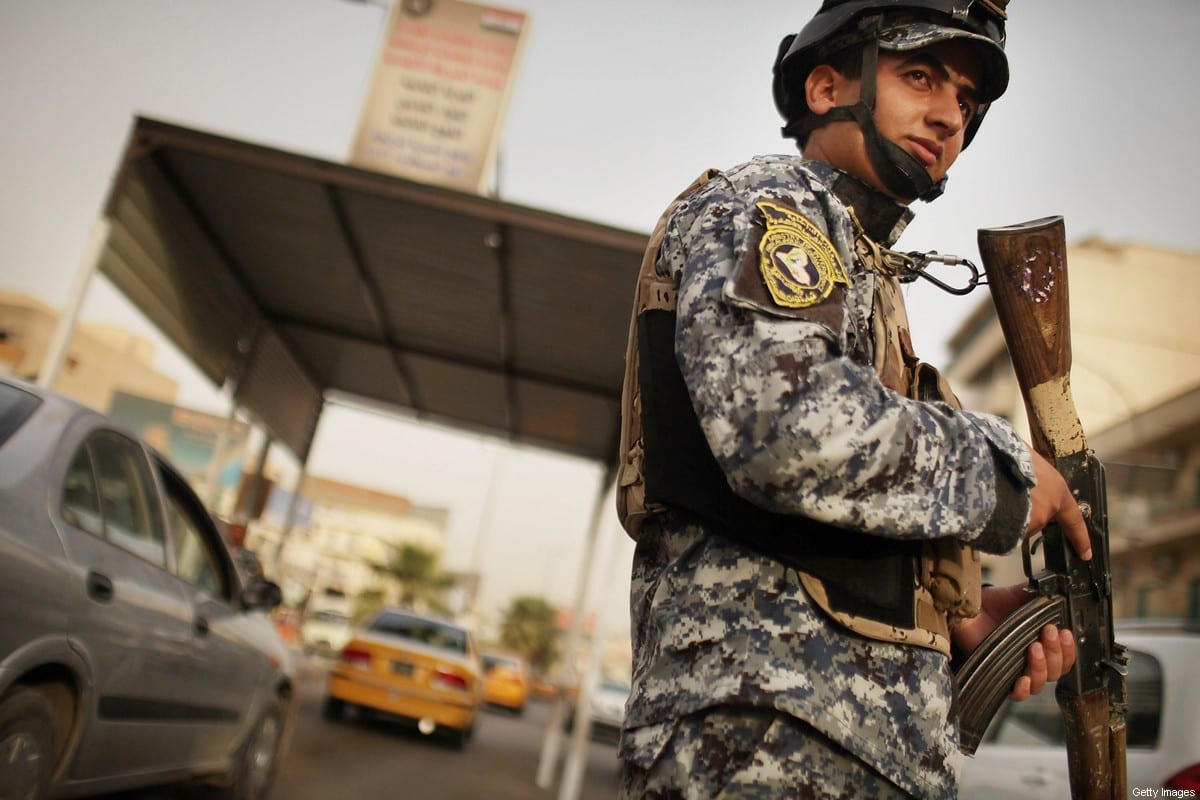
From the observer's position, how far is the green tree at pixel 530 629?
68.9 metres

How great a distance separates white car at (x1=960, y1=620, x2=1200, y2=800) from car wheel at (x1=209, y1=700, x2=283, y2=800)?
11.9 ft

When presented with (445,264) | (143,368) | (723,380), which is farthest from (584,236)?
(143,368)

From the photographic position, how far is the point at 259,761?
5617 mm

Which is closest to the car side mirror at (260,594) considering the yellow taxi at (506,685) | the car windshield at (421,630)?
the car windshield at (421,630)

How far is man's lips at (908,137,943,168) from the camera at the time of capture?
1575mm

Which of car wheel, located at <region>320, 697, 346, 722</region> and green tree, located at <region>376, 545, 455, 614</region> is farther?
green tree, located at <region>376, 545, 455, 614</region>

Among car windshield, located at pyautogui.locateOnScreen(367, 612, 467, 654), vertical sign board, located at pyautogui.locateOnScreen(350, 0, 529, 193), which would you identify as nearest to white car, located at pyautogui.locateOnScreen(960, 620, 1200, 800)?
vertical sign board, located at pyautogui.locateOnScreen(350, 0, 529, 193)

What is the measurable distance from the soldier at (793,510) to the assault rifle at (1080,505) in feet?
0.34

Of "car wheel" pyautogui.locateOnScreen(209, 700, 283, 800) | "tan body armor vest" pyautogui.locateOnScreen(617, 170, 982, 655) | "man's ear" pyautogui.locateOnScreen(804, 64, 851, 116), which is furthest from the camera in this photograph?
"car wheel" pyautogui.locateOnScreen(209, 700, 283, 800)

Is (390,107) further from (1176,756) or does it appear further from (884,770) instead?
(884,770)

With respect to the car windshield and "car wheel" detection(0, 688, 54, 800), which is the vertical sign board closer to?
"car wheel" detection(0, 688, 54, 800)

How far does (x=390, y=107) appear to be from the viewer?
778cm

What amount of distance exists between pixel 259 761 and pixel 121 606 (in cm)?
264

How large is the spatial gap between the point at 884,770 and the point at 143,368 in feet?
136
